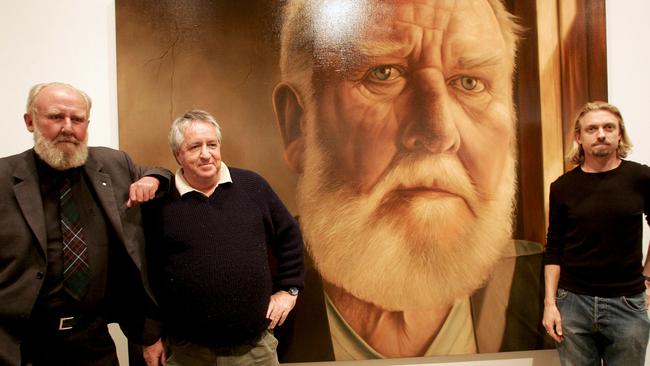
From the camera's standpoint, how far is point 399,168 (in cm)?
173

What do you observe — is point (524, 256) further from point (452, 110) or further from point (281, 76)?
point (281, 76)

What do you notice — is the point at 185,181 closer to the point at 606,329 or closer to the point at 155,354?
the point at 155,354

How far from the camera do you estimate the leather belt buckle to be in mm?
1259

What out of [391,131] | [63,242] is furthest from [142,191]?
[391,131]

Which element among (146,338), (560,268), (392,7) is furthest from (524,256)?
(146,338)

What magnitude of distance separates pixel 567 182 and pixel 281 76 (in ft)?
4.07

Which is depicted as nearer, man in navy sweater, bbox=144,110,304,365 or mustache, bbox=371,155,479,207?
man in navy sweater, bbox=144,110,304,365

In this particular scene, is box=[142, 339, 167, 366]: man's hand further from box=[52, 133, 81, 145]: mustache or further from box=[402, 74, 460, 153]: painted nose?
box=[402, 74, 460, 153]: painted nose

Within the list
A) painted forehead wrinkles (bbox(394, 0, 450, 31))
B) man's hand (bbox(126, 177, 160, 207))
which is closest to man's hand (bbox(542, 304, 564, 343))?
painted forehead wrinkles (bbox(394, 0, 450, 31))

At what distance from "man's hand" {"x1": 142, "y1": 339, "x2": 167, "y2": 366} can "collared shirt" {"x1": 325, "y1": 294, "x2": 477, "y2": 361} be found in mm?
658

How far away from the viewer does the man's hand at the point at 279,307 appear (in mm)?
1460

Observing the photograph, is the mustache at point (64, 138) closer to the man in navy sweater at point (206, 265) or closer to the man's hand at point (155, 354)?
the man in navy sweater at point (206, 265)

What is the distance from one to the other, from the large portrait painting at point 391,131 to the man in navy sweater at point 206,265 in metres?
0.28

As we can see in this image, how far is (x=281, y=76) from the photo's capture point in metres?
1.70
